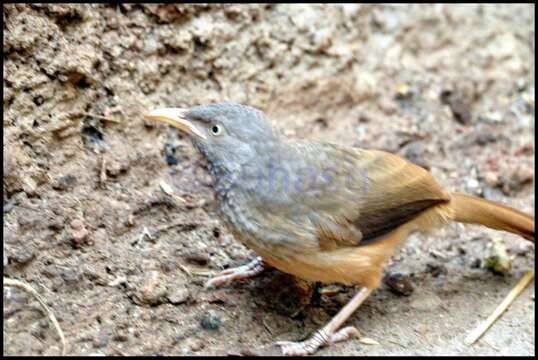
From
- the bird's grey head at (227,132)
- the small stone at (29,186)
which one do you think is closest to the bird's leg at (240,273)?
the bird's grey head at (227,132)

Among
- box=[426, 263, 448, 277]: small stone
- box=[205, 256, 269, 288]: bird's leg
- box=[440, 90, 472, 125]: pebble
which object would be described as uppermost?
box=[440, 90, 472, 125]: pebble

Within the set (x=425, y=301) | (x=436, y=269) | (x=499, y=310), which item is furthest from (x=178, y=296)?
(x=499, y=310)

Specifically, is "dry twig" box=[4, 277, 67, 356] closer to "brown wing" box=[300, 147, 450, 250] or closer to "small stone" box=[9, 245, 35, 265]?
"small stone" box=[9, 245, 35, 265]

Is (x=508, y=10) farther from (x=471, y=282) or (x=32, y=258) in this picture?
(x=32, y=258)

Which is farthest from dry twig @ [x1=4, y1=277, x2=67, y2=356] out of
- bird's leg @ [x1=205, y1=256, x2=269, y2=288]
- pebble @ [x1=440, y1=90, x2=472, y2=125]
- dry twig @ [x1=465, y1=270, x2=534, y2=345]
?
pebble @ [x1=440, y1=90, x2=472, y2=125]

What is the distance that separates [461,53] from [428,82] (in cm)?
51

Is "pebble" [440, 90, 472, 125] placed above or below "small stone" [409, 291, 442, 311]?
above

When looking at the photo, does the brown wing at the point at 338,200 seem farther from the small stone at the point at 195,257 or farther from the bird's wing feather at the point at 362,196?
the small stone at the point at 195,257

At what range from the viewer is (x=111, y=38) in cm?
520

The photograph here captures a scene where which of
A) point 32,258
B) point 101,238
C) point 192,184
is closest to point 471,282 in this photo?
point 192,184

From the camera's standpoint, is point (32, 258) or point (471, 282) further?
point (471, 282)

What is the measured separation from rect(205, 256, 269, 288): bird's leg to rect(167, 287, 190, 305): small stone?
169 millimetres

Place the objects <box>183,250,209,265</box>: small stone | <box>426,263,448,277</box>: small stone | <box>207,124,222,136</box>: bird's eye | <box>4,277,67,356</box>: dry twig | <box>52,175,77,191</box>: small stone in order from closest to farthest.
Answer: <box>4,277,67,356</box>: dry twig
<box>207,124,222,136</box>: bird's eye
<box>52,175,77,191</box>: small stone
<box>183,250,209,265</box>: small stone
<box>426,263,448,277</box>: small stone

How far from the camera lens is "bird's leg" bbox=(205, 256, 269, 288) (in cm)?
483
